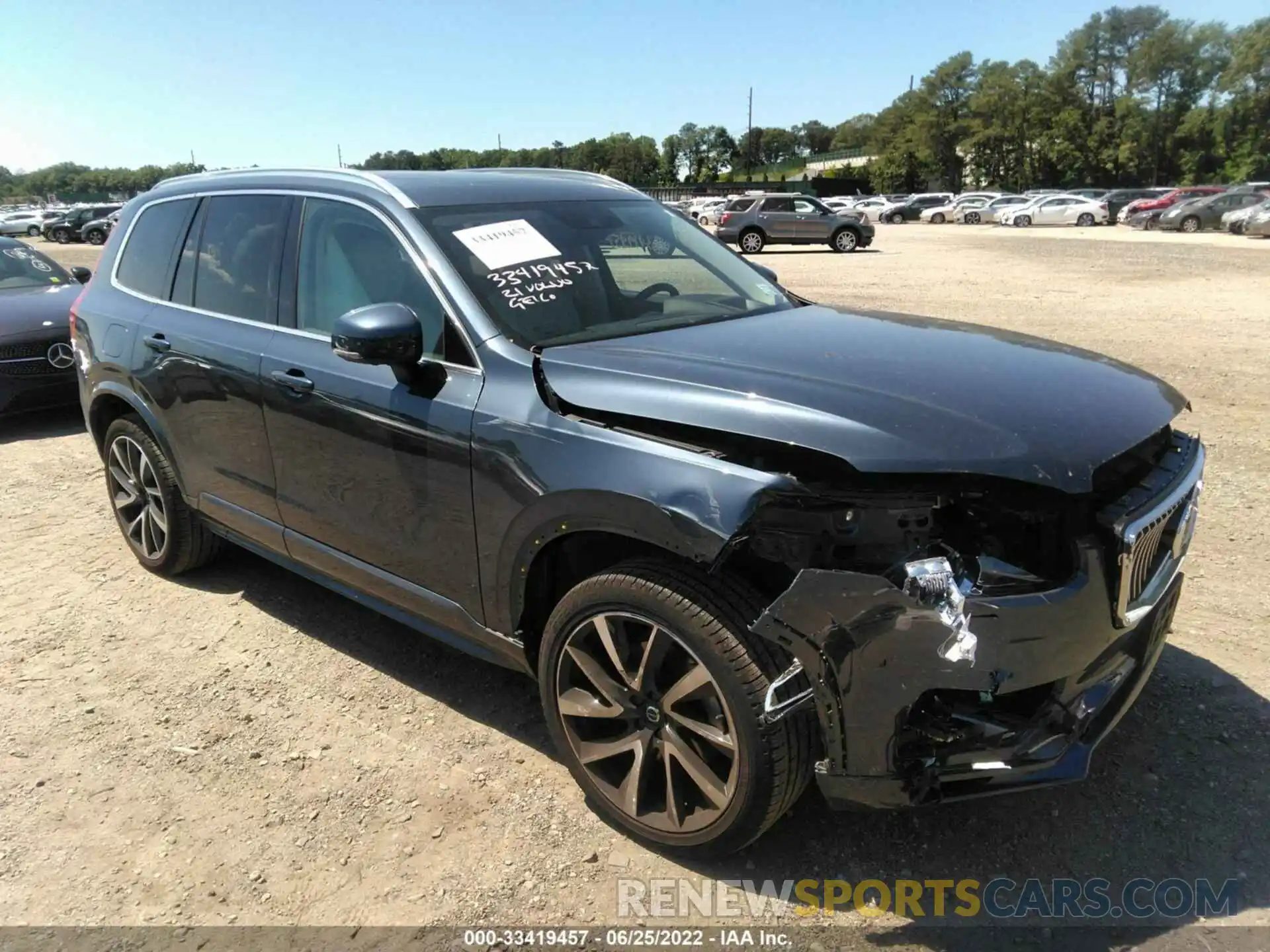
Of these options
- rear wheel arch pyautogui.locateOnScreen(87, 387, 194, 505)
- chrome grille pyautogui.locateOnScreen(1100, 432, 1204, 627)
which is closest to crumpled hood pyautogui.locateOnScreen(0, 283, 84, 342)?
rear wheel arch pyautogui.locateOnScreen(87, 387, 194, 505)

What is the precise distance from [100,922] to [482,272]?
7.40ft

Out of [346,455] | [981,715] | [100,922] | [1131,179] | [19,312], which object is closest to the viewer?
[981,715]

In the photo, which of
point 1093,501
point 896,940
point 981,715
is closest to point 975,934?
point 896,940

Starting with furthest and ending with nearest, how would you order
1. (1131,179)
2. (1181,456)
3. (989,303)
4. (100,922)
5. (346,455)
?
(1131,179) → (989,303) → (346,455) → (1181,456) → (100,922)

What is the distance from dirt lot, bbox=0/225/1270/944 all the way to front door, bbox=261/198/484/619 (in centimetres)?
62

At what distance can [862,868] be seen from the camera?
2584 mm

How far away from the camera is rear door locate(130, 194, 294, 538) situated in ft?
11.9

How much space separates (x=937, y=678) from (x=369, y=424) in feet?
6.67

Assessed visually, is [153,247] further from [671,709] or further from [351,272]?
[671,709]

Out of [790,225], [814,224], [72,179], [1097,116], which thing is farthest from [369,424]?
[72,179]

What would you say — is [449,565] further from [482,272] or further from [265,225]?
[265,225]

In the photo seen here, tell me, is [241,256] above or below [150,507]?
above

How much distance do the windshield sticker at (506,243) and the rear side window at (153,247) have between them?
1885 millimetres

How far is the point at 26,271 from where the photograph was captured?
27.9ft
